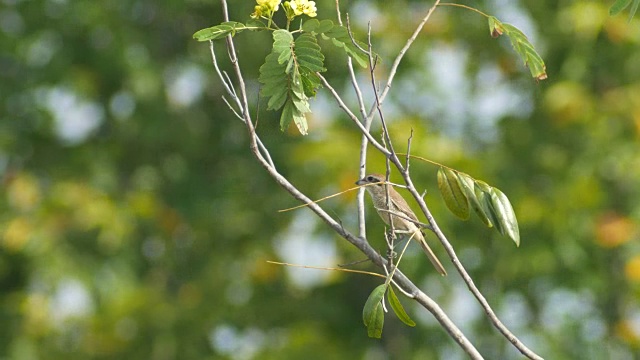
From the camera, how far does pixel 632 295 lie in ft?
35.0

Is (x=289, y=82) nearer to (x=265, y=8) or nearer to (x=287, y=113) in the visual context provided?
(x=287, y=113)

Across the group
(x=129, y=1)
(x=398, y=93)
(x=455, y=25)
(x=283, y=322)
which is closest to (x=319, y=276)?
(x=283, y=322)

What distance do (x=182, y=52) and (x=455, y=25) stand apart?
10.4ft

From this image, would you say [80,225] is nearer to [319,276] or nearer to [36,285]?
[36,285]

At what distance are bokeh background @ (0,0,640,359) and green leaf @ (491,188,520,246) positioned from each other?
6535 mm

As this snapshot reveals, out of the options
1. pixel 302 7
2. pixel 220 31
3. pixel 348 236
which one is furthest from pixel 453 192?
pixel 220 31

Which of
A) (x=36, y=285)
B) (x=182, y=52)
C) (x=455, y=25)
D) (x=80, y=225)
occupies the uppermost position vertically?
(x=455, y=25)

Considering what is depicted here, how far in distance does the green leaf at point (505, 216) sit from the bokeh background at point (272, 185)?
6535 millimetres

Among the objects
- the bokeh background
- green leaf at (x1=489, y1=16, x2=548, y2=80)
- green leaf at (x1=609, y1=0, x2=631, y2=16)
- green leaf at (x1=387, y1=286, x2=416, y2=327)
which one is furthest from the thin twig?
the bokeh background

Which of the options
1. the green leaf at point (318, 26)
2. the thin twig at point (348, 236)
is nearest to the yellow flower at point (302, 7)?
the green leaf at point (318, 26)

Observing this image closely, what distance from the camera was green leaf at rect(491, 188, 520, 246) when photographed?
115 inches

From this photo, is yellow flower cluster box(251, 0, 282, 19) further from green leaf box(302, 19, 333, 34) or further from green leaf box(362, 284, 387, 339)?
green leaf box(362, 284, 387, 339)

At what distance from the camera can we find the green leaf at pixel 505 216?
9.57 feet

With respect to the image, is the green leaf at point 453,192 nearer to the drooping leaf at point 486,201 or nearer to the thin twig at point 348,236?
the drooping leaf at point 486,201
